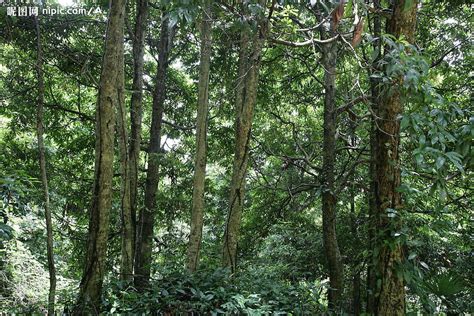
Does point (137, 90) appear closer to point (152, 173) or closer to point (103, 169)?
point (152, 173)

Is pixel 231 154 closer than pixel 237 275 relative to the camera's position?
No

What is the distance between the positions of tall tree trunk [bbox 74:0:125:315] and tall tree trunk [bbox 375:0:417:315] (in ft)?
7.71

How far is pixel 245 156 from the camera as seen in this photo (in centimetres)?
449

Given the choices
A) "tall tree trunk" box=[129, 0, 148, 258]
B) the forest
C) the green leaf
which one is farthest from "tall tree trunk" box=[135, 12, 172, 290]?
the green leaf

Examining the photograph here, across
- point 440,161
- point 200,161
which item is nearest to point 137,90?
point 200,161

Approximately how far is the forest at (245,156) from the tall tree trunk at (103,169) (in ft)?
0.04

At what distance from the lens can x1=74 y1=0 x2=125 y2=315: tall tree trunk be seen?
137 inches

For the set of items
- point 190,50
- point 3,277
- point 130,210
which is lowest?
point 3,277

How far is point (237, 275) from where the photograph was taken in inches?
171

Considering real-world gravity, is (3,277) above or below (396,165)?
below

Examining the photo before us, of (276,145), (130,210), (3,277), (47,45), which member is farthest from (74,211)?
(276,145)

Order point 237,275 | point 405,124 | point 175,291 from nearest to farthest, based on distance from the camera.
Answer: point 405,124 < point 175,291 < point 237,275

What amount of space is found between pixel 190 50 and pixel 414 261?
23.4 ft

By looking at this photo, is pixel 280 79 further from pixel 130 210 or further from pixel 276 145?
pixel 130 210
